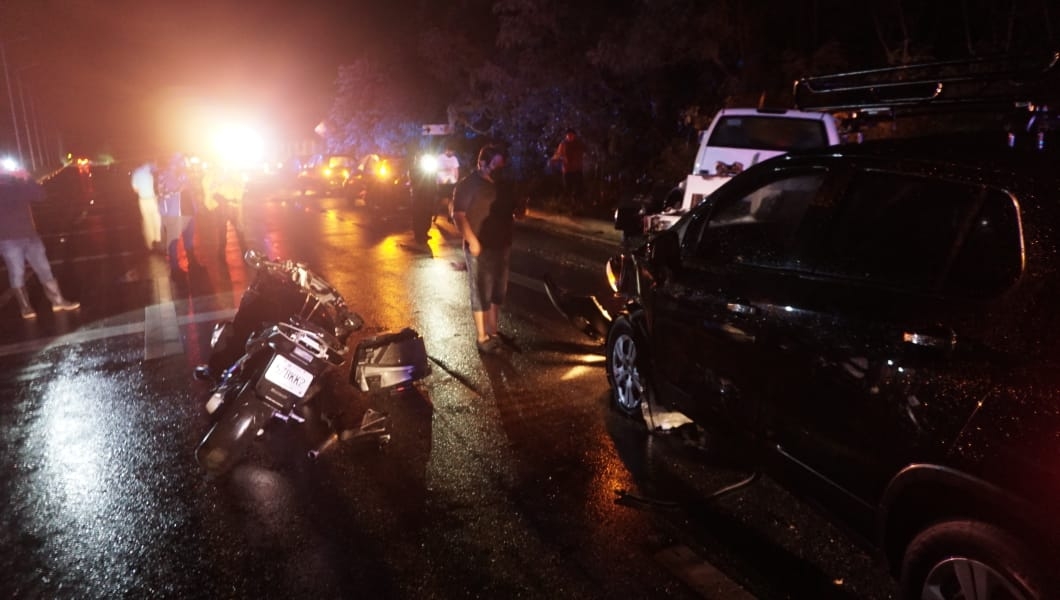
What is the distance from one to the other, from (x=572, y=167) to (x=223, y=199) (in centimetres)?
747

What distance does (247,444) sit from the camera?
15.0 feet

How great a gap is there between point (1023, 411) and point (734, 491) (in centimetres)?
208

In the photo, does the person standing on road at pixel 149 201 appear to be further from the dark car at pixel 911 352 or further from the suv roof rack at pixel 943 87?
the dark car at pixel 911 352

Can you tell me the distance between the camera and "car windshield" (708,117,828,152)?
9.91m

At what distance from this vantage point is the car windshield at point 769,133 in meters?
9.91

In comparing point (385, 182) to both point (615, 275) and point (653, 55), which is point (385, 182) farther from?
point (615, 275)

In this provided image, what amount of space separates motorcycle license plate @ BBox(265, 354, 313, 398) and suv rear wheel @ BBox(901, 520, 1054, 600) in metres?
3.31

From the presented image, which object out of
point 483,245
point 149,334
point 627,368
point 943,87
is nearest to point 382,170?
point 149,334

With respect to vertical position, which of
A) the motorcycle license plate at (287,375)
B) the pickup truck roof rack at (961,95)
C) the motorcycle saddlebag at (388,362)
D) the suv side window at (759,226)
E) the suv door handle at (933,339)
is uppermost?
the pickup truck roof rack at (961,95)

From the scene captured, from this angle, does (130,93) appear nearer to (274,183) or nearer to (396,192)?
(274,183)

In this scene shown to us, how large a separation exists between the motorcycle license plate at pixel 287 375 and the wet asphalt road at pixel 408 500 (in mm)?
481

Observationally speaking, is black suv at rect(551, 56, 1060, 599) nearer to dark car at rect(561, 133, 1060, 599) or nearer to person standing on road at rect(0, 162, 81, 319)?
dark car at rect(561, 133, 1060, 599)

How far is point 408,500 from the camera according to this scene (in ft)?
13.8

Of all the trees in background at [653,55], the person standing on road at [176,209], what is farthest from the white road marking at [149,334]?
the trees in background at [653,55]
